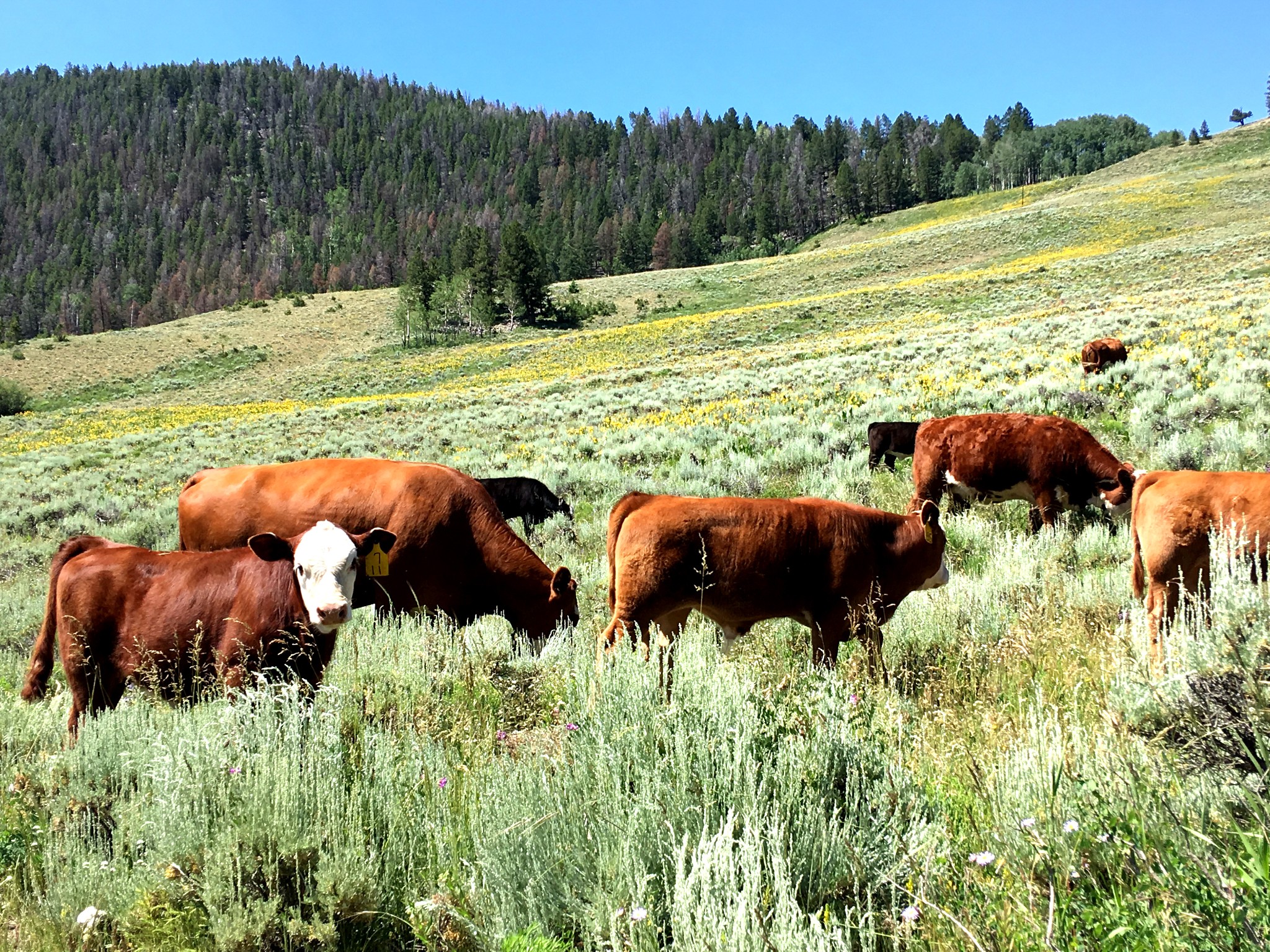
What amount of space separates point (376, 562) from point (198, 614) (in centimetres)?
96

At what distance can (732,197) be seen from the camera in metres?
139

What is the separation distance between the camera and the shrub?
152 feet

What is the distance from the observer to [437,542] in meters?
5.98

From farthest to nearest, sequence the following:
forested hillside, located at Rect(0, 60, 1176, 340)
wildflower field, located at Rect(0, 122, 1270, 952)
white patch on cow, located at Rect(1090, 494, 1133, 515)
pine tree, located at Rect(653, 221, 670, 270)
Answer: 1. forested hillside, located at Rect(0, 60, 1176, 340)
2. pine tree, located at Rect(653, 221, 670, 270)
3. white patch on cow, located at Rect(1090, 494, 1133, 515)
4. wildflower field, located at Rect(0, 122, 1270, 952)

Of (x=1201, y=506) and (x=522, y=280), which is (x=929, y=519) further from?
(x=522, y=280)

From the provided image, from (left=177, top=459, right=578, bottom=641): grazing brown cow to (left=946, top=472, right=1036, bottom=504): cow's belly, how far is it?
15.7ft

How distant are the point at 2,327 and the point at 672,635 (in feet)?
486

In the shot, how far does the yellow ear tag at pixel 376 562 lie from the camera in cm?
452

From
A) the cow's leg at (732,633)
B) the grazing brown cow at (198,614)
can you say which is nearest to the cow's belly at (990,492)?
the cow's leg at (732,633)

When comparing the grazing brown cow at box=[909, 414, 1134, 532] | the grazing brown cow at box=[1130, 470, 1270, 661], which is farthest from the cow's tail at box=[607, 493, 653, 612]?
the grazing brown cow at box=[909, 414, 1134, 532]

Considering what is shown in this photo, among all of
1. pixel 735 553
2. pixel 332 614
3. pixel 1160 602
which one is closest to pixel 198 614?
pixel 332 614

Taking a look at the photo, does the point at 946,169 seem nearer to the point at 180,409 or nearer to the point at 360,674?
the point at 180,409

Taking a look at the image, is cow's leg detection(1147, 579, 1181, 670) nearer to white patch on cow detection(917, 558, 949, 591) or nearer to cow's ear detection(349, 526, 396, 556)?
white patch on cow detection(917, 558, 949, 591)

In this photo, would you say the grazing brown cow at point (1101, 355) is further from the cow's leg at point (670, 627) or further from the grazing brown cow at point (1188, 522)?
the cow's leg at point (670, 627)
